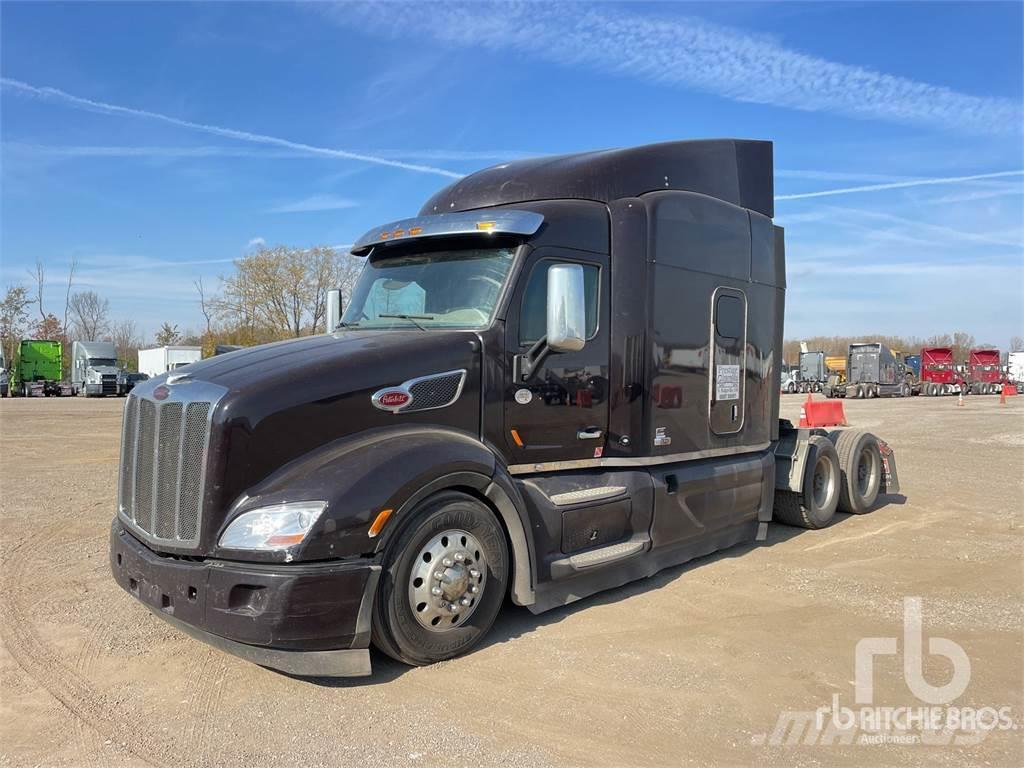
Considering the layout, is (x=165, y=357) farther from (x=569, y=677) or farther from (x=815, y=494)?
(x=569, y=677)

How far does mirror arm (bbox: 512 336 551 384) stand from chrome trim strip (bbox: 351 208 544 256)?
0.75 metres

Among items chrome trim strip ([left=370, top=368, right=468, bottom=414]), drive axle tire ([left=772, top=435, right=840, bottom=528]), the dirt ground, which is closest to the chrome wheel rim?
the dirt ground

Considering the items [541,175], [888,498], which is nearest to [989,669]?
[541,175]

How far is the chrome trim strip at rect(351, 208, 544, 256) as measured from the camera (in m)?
4.88

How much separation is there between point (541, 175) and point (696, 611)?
3.42m

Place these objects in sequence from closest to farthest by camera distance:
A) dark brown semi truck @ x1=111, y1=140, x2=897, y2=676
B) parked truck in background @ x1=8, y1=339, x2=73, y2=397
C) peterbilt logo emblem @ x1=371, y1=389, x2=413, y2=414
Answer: dark brown semi truck @ x1=111, y1=140, x2=897, y2=676 → peterbilt logo emblem @ x1=371, y1=389, x2=413, y2=414 → parked truck in background @ x1=8, y1=339, x2=73, y2=397

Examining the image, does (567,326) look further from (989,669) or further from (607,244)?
(989,669)

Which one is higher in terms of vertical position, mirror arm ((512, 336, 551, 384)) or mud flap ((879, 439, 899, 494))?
mirror arm ((512, 336, 551, 384))

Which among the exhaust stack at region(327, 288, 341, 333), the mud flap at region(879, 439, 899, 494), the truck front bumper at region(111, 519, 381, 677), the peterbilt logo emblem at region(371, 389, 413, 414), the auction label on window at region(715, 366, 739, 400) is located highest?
the exhaust stack at region(327, 288, 341, 333)

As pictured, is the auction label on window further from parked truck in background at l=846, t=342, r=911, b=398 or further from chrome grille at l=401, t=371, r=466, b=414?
parked truck in background at l=846, t=342, r=911, b=398

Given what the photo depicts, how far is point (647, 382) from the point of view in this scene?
5539 mm

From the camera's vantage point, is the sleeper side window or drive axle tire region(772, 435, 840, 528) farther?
drive axle tire region(772, 435, 840, 528)

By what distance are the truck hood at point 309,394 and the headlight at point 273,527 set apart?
14 cm

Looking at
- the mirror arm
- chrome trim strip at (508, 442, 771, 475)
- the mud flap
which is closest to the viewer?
the mirror arm
